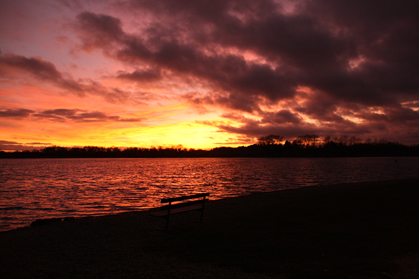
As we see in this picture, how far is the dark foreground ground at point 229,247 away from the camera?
268 inches

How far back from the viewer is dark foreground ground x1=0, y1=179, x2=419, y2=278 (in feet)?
22.3

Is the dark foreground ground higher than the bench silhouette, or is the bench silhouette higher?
the bench silhouette

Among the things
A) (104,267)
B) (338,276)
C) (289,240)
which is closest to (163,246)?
(104,267)

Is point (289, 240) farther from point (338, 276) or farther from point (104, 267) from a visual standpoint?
point (104, 267)

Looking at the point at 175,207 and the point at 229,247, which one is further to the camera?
the point at 175,207

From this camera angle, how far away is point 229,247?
866 centimetres

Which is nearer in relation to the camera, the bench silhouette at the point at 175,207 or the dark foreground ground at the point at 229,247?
the dark foreground ground at the point at 229,247

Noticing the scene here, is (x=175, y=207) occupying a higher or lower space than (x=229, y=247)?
higher

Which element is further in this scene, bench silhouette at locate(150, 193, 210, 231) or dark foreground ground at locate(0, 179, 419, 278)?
bench silhouette at locate(150, 193, 210, 231)

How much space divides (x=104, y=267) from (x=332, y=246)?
7.00m

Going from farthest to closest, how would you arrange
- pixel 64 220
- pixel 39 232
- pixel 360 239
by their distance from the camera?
1. pixel 64 220
2. pixel 39 232
3. pixel 360 239

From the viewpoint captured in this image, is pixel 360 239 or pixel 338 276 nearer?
pixel 338 276

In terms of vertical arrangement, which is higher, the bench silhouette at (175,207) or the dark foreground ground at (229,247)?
the bench silhouette at (175,207)

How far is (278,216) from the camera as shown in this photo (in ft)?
44.7
